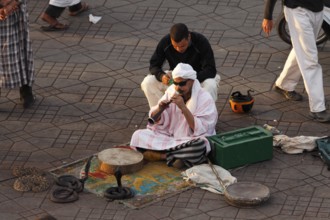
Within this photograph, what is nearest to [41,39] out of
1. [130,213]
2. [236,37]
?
[236,37]

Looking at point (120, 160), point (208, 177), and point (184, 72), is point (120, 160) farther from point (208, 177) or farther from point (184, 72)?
point (184, 72)

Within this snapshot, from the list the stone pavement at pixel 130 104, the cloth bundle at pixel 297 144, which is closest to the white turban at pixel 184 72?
A: the stone pavement at pixel 130 104

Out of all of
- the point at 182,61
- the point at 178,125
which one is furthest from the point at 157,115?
the point at 182,61

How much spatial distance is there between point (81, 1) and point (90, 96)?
3025 mm

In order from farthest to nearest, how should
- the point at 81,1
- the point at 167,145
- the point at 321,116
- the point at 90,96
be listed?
the point at 81,1 → the point at 90,96 → the point at 321,116 → the point at 167,145

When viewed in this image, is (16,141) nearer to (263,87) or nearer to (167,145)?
(167,145)

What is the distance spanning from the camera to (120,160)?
12336 mm

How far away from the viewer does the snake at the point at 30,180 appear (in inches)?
475

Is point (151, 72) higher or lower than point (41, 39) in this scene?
higher

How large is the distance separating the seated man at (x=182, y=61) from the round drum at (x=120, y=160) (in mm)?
885

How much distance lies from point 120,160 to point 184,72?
1060mm

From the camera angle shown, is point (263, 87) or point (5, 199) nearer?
point (5, 199)

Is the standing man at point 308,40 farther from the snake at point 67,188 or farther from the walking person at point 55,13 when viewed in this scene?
the walking person at point 55,13

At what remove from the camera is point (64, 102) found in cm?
1406
